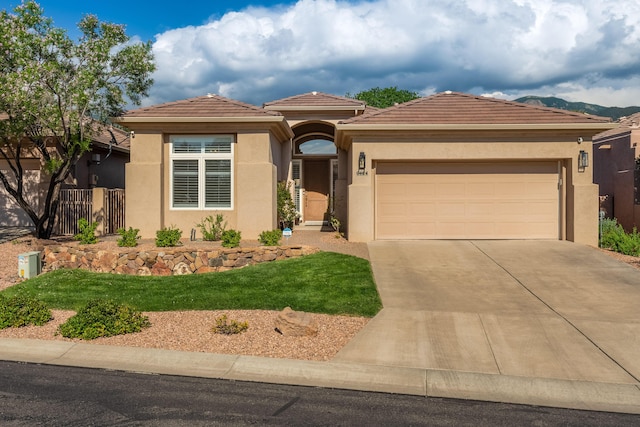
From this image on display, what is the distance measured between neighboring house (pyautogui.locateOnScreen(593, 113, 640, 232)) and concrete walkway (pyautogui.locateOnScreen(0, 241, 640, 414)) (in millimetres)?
7284

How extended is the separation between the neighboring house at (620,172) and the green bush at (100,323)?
16281mm

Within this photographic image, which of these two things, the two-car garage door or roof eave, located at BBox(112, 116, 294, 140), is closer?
the two-car garage door

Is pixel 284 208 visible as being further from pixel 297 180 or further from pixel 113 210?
pixel 113 210

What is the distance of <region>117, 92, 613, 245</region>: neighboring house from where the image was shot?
51.2ft

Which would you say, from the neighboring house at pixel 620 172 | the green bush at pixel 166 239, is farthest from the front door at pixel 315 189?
the neighboring house at pixel 620 172

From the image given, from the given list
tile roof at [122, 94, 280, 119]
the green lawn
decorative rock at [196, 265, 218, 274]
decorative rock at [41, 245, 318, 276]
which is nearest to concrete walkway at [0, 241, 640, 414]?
the green lawn

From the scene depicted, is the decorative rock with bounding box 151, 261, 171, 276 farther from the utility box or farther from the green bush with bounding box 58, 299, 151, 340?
the green bush with bounding box 58, 299, 151, 340

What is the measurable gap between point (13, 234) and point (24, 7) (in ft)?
24.5

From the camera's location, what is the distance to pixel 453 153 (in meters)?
15.8

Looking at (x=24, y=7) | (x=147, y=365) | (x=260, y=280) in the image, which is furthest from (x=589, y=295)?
(x=24, y=7)

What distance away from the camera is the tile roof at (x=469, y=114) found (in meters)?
15.6

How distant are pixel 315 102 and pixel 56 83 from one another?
9817mm

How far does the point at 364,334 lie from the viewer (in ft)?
25.7

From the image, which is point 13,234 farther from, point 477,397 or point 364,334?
point 477,397
